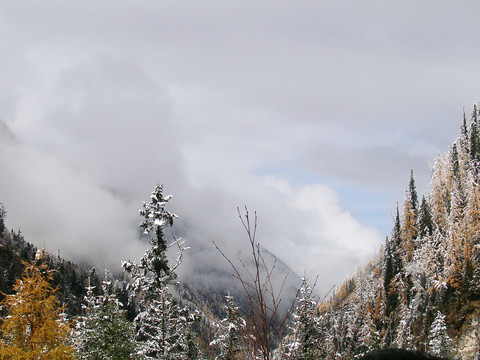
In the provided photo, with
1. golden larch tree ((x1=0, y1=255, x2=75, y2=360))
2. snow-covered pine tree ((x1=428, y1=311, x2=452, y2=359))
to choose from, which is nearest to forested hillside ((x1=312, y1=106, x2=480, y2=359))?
snow-covered pine tree ((x1=428, y1=311, x2=452, y2=359))

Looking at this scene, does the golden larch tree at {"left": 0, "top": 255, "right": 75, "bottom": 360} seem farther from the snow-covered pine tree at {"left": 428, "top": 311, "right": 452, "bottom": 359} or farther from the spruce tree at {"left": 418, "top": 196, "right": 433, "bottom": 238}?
the spruce tree at {"left": 418, "top": 196, "right": 433, "bottom": 238}

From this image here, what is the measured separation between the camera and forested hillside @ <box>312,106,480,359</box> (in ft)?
99.7

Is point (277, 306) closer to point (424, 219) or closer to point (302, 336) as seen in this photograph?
point (302, 336)

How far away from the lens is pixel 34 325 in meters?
13.8

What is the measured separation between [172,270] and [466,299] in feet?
92.0

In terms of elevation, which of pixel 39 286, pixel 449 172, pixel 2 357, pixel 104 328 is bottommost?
pixel 2 357

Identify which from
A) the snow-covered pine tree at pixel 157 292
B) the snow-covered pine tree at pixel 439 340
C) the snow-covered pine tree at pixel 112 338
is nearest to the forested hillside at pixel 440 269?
the snow-covered pine tree at pixel 439 340

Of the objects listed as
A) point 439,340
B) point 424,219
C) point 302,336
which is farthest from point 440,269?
point 302,336

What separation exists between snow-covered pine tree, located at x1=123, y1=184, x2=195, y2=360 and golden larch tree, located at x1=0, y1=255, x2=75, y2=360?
342 cm

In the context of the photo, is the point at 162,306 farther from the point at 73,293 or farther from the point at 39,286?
the point at 73,293

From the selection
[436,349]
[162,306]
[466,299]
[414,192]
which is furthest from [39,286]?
[414,192]

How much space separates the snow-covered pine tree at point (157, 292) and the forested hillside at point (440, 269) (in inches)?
467

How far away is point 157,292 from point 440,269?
3347 cm

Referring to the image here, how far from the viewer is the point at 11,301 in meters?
13.8
